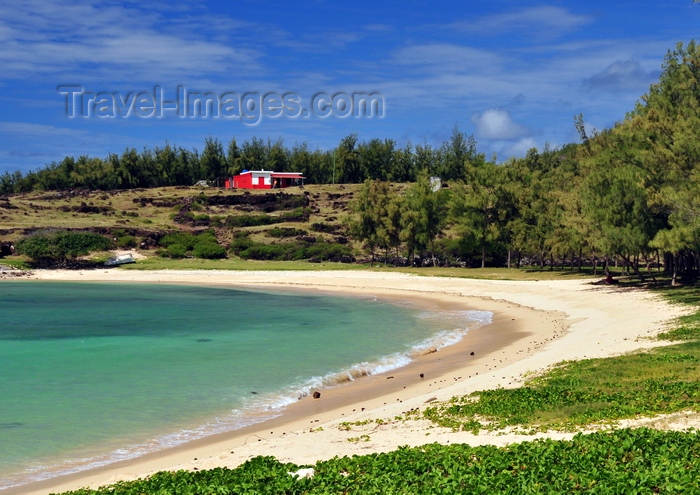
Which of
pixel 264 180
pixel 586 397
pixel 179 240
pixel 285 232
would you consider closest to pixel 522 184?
pixel 285 232

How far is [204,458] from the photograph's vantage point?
13328 mm

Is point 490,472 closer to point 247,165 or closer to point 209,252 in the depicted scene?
point 209,252

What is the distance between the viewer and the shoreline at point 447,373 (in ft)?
42.5

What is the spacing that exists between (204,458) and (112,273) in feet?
204

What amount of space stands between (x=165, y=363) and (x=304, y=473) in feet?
52.2

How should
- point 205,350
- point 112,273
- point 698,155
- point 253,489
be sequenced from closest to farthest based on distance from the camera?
1. point 253,489
2. point 205,350
3. point 698,155
4. point 112,273

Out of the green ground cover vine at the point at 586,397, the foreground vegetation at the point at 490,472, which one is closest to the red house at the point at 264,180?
the green ground cover vine at the point at 586,397

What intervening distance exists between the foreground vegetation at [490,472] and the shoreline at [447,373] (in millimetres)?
1495

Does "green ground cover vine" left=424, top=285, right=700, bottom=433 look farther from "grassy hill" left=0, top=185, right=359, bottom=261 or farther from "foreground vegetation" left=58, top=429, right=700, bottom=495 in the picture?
"grassy hill" left=0, top=185, right=359, bottom=261

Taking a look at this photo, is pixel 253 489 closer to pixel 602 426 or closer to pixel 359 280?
pixel 602 426

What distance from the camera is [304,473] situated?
33.9ft

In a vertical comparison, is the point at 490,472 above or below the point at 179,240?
below

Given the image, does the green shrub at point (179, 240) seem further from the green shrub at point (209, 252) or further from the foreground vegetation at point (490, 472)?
the foreground vegetation at point (490, 472)

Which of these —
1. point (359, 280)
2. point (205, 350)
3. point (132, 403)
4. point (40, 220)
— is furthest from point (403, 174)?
point (132, 403)
